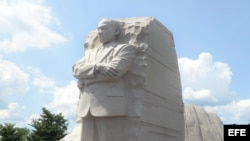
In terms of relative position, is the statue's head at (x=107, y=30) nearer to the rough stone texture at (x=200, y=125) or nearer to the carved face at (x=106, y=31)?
the carved face at (x=106, y=31)

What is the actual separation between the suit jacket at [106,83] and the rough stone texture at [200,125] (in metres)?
8.14

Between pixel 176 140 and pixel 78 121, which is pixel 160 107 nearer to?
pixel 176 140

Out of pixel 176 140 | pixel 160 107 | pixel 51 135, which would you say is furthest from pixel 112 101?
pixel 51 135

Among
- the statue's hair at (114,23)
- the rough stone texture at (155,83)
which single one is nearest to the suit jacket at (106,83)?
the rough stone texture at (155,83)

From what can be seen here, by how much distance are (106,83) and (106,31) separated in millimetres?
1136

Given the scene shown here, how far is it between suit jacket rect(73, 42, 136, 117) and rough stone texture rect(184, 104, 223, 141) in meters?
8.14

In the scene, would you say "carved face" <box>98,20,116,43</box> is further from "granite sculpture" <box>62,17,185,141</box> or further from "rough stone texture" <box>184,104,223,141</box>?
"rough stone texture" <box>184,104,223,141</box>

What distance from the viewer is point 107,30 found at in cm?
800

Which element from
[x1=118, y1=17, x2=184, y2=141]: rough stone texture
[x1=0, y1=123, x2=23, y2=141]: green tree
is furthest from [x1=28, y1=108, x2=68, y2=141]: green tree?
[x1=118, y1=17, x2=184, y2=141]: rough stone texture

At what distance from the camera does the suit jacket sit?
7.31 meters

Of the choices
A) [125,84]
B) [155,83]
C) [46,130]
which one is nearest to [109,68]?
[125,84]

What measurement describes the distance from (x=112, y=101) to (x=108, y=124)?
0.44 m

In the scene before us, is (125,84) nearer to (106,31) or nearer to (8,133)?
(106,31)

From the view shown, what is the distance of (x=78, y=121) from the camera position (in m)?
8.70
